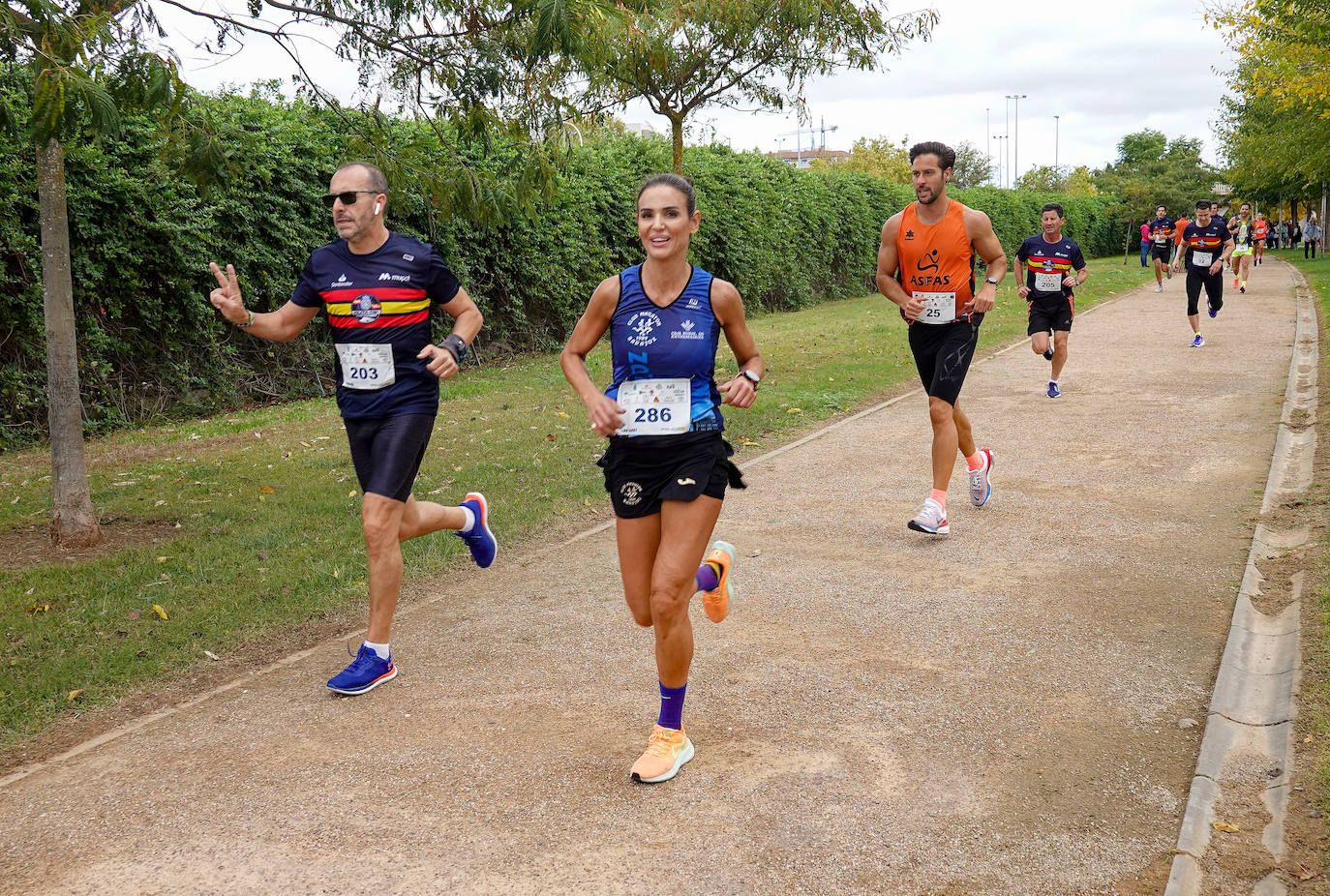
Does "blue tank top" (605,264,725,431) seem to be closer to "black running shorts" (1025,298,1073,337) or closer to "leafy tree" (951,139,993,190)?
"black running shorts" (1025,298,1073,337)

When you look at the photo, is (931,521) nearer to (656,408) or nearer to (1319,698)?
(1319,698)

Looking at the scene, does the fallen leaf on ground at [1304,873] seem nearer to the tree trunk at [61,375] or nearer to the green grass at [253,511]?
the green grass at [253,511]

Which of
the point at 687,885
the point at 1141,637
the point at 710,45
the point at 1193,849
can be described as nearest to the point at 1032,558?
the point at 1141,637

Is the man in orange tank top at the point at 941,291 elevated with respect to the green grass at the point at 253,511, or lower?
elevated

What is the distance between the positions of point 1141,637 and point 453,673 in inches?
123

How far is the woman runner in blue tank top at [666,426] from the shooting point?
12.6 feet

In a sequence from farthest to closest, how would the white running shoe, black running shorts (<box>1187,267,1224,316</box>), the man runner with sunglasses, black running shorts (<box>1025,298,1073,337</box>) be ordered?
1. black running shorts (<box>1187,267,1224,316</box>)
2. black running shorts (<box>1025,298,1073,337</box>)
3. the white running shoe
4. the man runner with sunglasses

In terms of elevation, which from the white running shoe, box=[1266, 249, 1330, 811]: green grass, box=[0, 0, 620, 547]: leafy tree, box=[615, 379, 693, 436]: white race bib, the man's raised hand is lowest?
box=[1266, 249, 1330, 811]: green grass

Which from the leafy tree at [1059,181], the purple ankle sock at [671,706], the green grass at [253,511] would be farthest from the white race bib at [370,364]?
the leafy tree at [1059,181]

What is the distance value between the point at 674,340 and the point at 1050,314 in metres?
9.94

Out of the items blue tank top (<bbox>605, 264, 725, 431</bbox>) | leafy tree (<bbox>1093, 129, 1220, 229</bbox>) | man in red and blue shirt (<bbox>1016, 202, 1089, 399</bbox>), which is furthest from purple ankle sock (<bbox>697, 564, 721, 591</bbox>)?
leafy tree (<bbox>1093, 129, 1220, 229</bbox>)

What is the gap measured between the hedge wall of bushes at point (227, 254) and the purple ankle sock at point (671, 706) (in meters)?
A: 4.57

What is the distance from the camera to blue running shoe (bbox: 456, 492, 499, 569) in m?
5.93

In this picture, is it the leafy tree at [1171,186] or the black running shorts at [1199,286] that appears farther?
the leafy tree at [1171,186]
